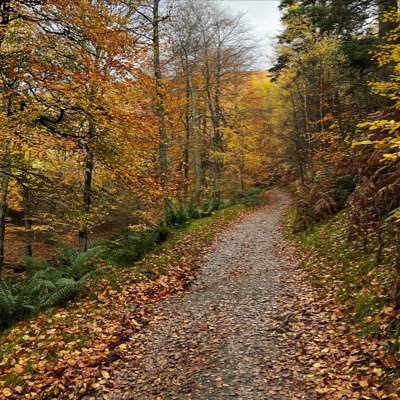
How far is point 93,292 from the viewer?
791 cm

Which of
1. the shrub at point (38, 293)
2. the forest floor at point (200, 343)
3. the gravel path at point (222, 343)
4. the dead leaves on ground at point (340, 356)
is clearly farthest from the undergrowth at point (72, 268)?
the dead leaves on ground at point (340, 356)

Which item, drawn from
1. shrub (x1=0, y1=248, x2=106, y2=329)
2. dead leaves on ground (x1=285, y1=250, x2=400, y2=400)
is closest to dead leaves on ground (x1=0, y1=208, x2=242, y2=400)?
shrub (x1=0, y1=248, x2=106, y2=329)

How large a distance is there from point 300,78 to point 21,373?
1989cm

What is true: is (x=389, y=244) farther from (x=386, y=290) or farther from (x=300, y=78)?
(x=300, y=78)

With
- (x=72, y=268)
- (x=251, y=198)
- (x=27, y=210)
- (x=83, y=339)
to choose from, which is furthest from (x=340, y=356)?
(x=251, y=198)

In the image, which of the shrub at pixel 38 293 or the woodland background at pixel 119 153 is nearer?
the woodland background at pixel 119 153

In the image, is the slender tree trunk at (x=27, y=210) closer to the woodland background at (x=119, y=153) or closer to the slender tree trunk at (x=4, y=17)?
the woodland background at (x=119, y=153)

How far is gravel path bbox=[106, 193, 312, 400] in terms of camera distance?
4.60 m

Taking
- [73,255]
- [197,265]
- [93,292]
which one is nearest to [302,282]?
[197,265]

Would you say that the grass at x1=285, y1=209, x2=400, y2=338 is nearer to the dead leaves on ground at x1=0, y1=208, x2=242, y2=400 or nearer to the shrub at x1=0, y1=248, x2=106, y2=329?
the dead leaves on ground at x1=0, y1=208, x2=242, y2=400

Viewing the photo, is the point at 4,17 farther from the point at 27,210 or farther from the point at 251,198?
the point at 251,198

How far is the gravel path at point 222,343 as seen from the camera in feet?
15.1

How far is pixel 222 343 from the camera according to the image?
5625mm

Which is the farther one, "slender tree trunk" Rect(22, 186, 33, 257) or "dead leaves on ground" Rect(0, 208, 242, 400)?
"slender tree trunk" Rect(22, 186, 33, 257)
